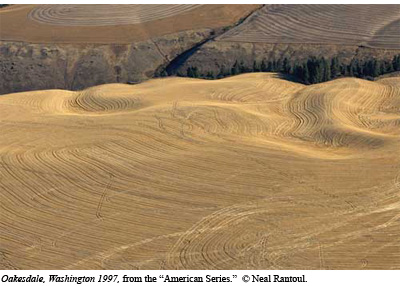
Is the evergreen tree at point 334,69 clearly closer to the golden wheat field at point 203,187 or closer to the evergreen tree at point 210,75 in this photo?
the golden wheat field at point 203,187

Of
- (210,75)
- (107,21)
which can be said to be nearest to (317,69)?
(210,75)

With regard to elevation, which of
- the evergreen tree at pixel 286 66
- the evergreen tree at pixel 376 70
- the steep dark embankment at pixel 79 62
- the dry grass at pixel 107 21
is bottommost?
the evergreen tree at pixel 376 70

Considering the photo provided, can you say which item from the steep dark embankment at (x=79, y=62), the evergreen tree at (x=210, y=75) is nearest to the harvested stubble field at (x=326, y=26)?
the steep dark embankment at (x=79, y=62)

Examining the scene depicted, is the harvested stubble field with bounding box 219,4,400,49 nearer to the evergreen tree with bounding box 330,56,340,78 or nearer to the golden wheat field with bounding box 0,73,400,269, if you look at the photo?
the evergreen tree with bounding box 330,56,340,78

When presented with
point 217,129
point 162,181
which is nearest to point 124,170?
point 162,181

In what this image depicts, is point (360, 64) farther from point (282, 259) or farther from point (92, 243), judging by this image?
point (92, 243)

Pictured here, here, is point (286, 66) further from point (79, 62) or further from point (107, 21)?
point (107, 21)
